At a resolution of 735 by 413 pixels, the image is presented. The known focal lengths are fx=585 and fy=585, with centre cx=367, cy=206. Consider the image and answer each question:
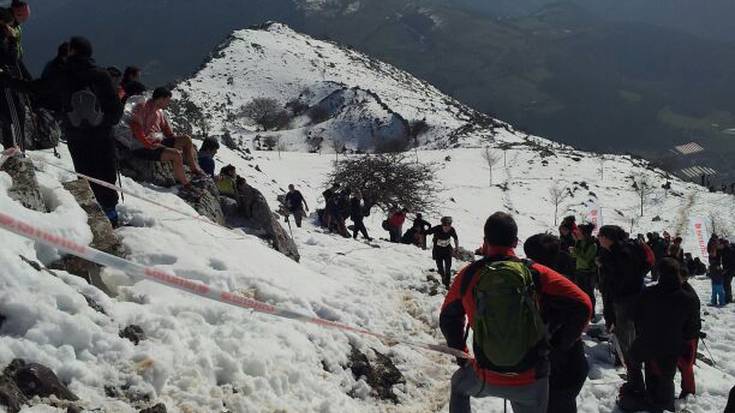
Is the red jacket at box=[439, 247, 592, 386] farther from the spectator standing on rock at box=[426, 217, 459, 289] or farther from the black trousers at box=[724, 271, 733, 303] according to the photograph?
the black trousers at box=[724, 271, 733, 303]

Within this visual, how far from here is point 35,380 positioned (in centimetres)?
420

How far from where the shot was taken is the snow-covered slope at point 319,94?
3425 inches

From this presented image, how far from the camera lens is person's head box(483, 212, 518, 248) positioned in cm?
417

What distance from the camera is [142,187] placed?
955 centimetres

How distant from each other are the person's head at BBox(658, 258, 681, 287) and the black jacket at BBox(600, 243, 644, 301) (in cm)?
104

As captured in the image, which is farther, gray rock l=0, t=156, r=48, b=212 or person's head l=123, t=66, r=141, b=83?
person's head l=123, t=66, r=141, b=83

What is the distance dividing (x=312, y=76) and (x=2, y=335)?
379 feet

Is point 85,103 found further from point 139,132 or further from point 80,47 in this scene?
point 139,132

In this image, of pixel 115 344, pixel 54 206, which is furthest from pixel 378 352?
pixel 54 206

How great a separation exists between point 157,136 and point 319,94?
100154 millimetres

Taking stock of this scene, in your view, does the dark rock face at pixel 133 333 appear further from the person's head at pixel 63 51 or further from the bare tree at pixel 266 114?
the bare tree at pixel 266 114

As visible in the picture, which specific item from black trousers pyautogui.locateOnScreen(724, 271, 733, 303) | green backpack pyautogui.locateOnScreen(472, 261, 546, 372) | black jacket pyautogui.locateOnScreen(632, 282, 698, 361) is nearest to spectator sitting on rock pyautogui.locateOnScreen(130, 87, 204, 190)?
green backpack pyautogui.locateOnScreen(472, 261, 546, 372)

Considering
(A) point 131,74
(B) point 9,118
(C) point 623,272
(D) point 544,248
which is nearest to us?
(D) point 544,248

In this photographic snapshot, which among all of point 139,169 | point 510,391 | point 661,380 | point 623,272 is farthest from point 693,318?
point 139,169
